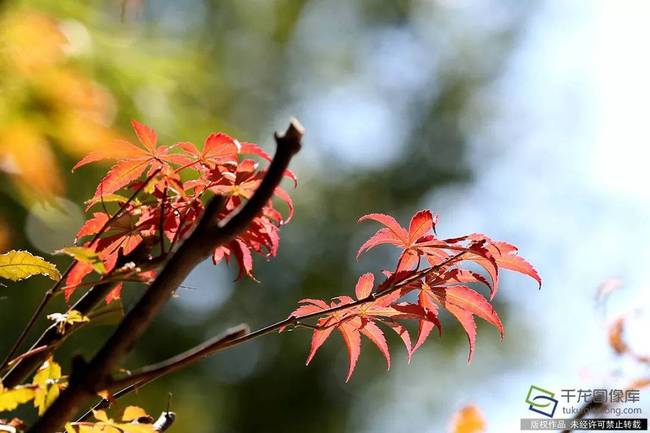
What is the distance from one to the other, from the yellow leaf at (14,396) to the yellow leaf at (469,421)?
334 mm

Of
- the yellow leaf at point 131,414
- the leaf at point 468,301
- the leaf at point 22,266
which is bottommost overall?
the yellow leaf at point 131,414

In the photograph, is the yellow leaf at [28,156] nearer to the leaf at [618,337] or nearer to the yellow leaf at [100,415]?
the yellow leaf at [100,415]

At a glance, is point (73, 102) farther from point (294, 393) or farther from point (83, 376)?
point (294, 393)

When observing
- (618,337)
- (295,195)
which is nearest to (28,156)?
(618,337)

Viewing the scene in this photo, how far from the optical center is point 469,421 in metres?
0.58

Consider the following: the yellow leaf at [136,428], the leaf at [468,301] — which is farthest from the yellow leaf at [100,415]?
the leaf at [468,301]

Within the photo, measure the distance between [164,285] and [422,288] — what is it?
0.21m

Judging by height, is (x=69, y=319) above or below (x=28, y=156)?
below

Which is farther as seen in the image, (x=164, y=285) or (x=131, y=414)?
(x=131, y=414)

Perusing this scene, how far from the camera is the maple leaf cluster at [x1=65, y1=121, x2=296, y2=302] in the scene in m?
0.47

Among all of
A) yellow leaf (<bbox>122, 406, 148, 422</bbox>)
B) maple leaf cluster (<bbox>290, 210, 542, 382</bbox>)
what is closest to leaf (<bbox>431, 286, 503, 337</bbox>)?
maple leaf cluster (<bbox>290, 210, 542, 382</bbox>)

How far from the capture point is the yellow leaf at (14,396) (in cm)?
37

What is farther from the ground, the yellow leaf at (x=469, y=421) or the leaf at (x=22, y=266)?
the yellow leaf at (x=469, y=421)

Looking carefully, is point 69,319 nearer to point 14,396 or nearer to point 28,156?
point 14,396
